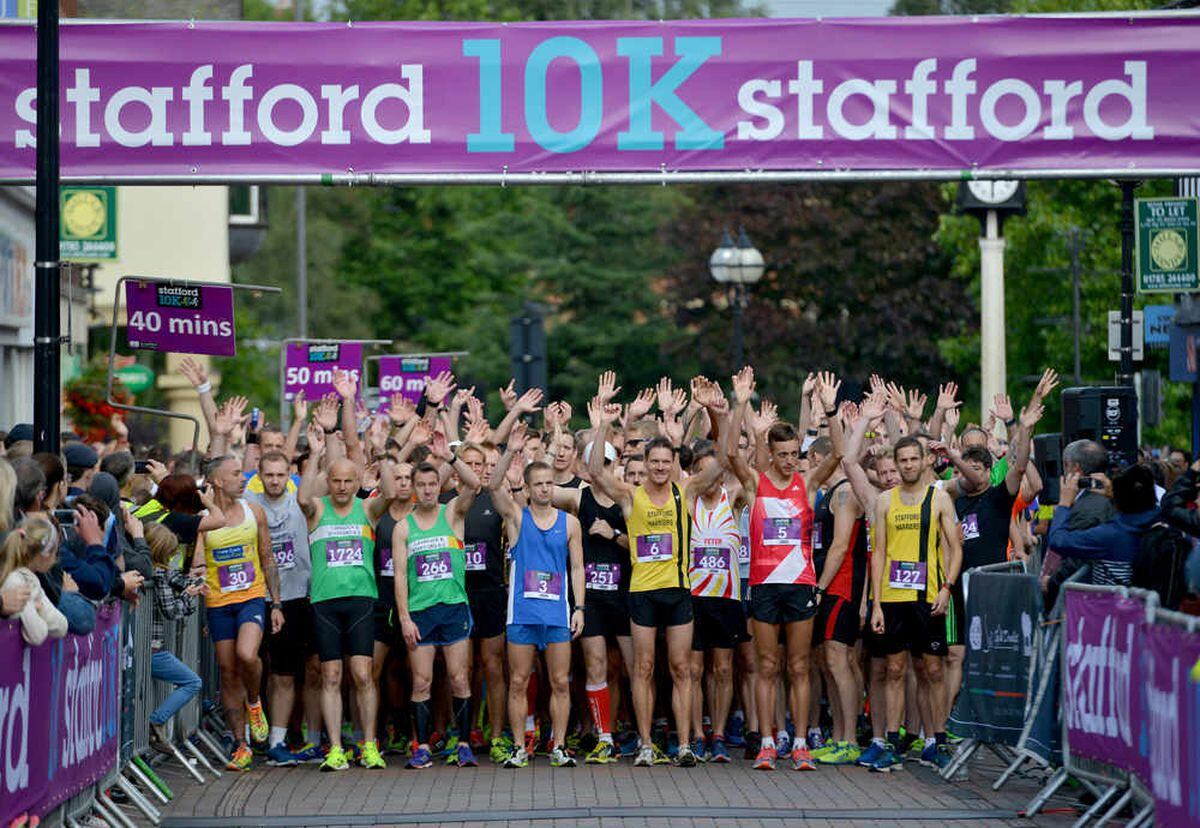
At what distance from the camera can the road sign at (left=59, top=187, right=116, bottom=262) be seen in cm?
2775

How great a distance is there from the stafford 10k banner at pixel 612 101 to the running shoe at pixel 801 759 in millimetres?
3725

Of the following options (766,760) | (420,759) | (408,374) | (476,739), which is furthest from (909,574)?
(408,374)

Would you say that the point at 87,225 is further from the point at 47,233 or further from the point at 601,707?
the point at 47,233

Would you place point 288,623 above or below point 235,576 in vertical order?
below

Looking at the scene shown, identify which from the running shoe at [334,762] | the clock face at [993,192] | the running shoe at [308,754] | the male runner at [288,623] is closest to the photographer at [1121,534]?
the running shoe at [334,762]

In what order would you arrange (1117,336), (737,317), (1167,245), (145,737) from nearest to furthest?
(145,737), (1167,245), (1117,336), (737,317)

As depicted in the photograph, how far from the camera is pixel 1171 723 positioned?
9.67 m

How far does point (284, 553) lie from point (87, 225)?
1393 cm

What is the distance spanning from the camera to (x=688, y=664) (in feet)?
48.4

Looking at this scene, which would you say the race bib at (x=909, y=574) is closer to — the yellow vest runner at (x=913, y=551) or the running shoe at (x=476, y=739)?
the yellow vest runner at (x=913, y=551)

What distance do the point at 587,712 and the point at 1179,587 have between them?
5197mm

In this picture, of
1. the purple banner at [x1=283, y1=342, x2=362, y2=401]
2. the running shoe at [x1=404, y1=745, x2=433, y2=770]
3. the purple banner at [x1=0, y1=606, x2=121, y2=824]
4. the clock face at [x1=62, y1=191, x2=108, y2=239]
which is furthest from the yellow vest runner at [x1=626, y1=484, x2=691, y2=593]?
the clock face at [x1=62, y1=191, x2=108, y2=239]

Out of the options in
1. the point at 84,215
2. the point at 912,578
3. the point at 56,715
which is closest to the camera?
the point at 56,715

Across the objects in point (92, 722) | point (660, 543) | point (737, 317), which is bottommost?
point (92, 722)
